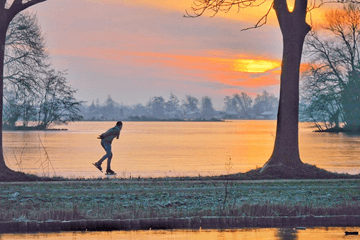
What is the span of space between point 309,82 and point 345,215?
78.8 metres

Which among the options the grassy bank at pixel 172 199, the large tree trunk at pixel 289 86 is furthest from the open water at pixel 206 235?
the large tree trunk at pixel 289 86

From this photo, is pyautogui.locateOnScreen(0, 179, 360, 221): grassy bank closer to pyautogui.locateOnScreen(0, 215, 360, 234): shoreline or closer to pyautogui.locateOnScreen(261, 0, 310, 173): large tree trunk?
pyautogui.locateOnScreen(0, 215, 360, 234): shoreline

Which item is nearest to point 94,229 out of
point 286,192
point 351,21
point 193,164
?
point 286,192

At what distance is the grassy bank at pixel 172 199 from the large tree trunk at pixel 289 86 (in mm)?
2963

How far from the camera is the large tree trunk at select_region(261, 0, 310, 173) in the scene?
2241 cm

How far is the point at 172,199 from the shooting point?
14.9 m

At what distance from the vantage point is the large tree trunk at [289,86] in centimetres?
2241

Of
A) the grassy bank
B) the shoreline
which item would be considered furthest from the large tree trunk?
the shoreline

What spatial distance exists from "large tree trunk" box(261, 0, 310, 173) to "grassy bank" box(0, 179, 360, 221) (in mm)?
2963

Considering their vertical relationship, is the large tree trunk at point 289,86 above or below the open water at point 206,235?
above

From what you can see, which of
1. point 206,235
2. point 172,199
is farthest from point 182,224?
point 172,199

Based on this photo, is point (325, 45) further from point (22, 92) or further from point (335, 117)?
point (22, 92)

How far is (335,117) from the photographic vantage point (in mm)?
95562

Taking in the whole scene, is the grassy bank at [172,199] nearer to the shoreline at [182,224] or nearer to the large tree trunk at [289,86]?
the shoreline at [182,224]
